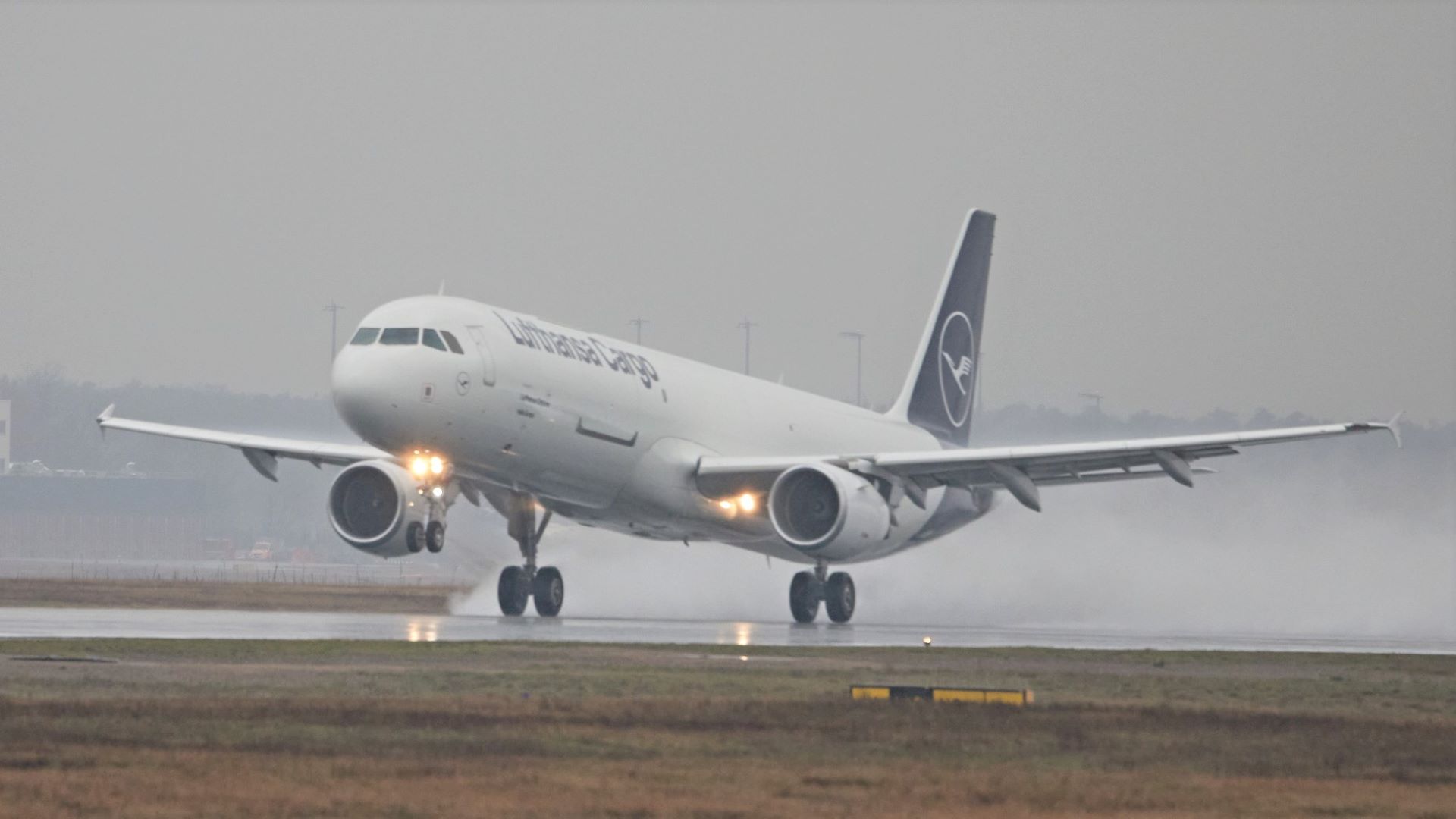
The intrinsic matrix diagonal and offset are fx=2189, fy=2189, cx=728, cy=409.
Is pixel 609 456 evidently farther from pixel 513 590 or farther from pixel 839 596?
pixel 839 596

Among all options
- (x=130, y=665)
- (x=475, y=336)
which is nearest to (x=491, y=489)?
(x=475, y=336)

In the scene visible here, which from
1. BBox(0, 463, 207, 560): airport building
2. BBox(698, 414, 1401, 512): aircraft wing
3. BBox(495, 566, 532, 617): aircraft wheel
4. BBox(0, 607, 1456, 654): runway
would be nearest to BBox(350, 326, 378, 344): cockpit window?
BBox(0, 607, 1456, 654): runway

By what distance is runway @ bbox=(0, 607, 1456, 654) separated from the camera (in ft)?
101

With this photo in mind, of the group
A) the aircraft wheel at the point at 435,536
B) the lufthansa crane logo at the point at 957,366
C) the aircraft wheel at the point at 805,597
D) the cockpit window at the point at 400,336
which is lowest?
the aircraft wheel at the point at 805,597

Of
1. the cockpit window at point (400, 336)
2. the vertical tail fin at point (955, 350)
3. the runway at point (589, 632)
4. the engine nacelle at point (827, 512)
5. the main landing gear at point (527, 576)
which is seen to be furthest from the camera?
the vertical tail fin at point (955, 350)

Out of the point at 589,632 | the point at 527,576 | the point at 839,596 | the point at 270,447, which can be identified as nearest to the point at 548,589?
the point at 527,576

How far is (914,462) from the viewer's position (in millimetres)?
41281

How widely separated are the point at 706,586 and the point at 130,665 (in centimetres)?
2905

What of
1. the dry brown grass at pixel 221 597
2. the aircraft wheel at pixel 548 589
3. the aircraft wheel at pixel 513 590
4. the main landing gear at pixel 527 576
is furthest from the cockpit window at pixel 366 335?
the dry brown grass at pixel 221 597

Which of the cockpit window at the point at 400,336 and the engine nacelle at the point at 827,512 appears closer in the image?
the cockpit window at the point at 400,336

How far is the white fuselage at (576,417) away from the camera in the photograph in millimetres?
36375

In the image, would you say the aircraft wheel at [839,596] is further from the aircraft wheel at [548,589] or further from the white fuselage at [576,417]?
the aircraft wheel at [548,589]

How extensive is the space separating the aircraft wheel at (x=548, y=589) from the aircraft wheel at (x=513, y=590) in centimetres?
20

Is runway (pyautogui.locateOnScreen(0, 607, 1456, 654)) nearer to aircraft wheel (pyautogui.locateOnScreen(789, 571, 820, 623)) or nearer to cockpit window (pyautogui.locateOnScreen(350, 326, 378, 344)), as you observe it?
aircraft wheel (pyautogui.locateOnScreen(789, 571, 820, 623))
